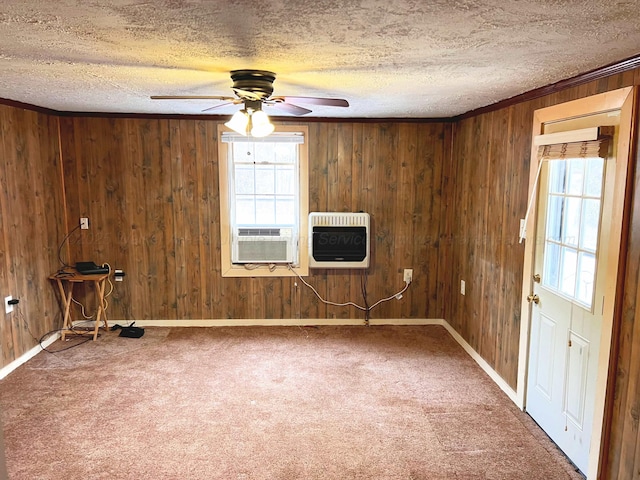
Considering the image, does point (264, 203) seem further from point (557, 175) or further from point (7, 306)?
point (557, 175)

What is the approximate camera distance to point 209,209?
15.4 ft

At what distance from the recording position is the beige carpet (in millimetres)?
2549

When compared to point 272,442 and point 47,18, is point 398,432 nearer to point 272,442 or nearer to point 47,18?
point 272,442

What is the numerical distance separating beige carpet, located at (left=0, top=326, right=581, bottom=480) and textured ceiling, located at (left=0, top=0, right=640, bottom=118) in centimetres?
218

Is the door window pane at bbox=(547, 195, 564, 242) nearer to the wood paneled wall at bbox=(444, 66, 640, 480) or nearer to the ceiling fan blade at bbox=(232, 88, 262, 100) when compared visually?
the wood paneled wall at bbox=(444, 66, 640, 480)

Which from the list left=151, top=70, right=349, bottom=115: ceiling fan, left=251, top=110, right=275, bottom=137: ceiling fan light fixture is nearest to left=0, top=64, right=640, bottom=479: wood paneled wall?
left=151, top=70, right=349, bottom=115: ceiling fan

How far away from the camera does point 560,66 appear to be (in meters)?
2.29

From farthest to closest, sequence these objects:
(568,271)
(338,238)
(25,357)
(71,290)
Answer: (338,238)
(71,290)
(25,357)
(568,271)

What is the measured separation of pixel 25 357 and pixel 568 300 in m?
4.27

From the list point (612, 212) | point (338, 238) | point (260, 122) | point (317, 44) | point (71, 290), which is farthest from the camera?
point (338, 238)

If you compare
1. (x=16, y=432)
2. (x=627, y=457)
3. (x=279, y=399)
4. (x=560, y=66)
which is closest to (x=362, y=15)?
(x=560, y=66)

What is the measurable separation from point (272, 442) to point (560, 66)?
266 cm

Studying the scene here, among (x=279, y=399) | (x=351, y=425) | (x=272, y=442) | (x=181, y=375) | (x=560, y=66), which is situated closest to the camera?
(x=560, y=66)

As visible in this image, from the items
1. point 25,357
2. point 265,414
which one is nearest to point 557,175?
point 265,414
